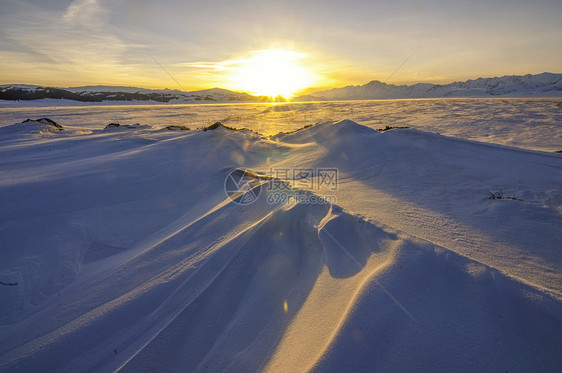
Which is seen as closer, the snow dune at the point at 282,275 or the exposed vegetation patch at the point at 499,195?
the snow dune at the point at 282,275

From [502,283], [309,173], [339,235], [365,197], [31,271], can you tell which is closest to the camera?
[502,283]

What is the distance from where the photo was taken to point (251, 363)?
55.7 inches

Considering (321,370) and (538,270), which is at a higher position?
(538,270)

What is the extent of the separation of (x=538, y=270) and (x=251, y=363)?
222 cm

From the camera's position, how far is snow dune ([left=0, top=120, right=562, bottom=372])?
4.52 ft

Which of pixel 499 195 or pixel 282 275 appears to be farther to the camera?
pixel 499 195

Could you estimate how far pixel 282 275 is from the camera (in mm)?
2090

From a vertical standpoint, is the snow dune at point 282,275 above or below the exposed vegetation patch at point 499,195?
below

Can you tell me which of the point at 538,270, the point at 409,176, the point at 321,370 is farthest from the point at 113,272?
the point at 409,176

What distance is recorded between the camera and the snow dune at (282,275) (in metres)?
1.38

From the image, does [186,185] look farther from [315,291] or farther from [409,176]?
[409,176]

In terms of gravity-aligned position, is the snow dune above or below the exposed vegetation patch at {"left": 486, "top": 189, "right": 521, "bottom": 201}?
below

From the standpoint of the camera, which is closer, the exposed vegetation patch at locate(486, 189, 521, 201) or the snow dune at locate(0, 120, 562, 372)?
the snow dune at locate(0, 120, 562, 372)

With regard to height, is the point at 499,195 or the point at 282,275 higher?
the point at 499,195
